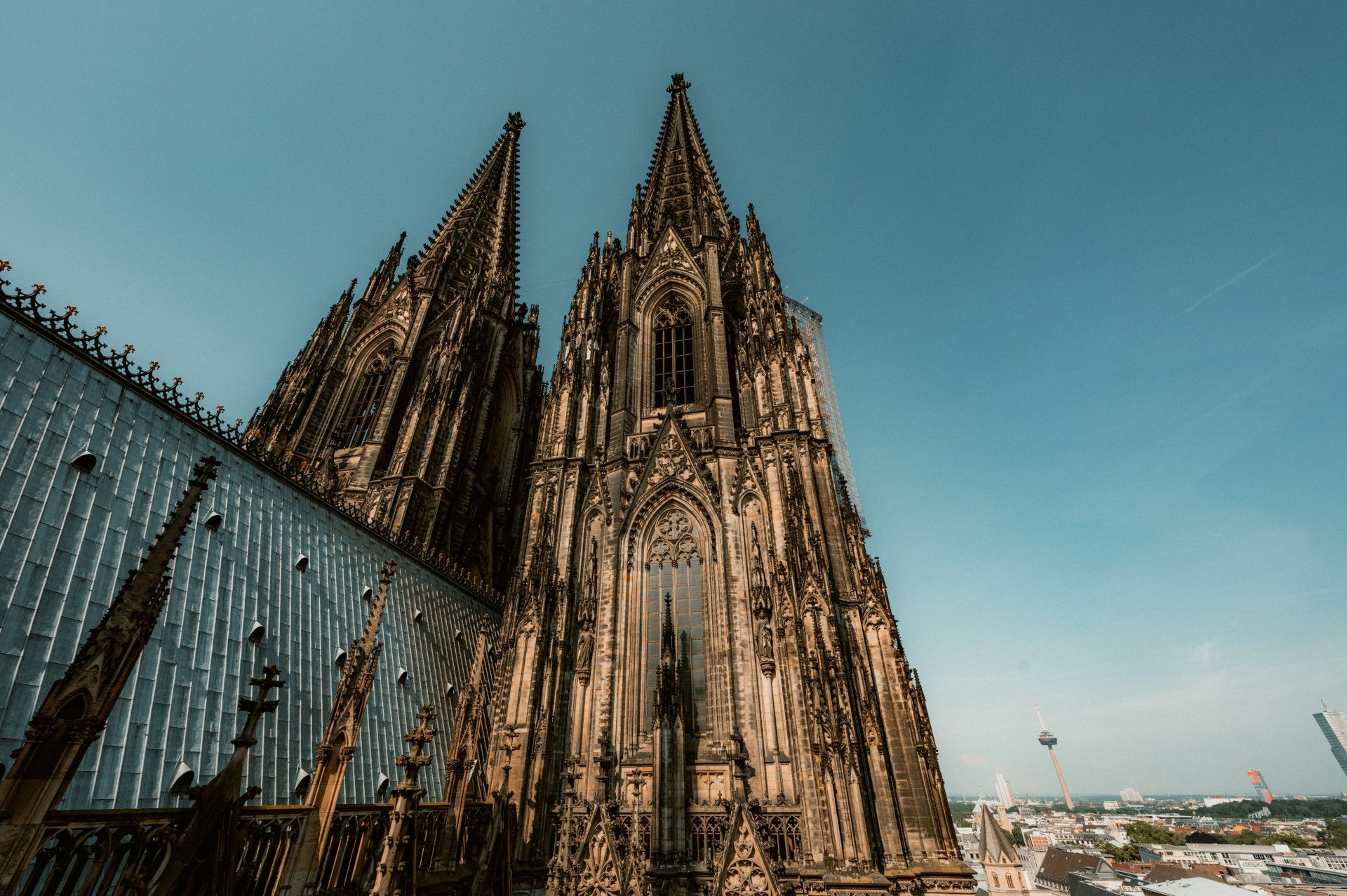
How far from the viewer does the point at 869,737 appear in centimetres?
1372

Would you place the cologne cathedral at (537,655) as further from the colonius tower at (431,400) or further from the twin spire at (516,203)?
the twin spire at (516,203)

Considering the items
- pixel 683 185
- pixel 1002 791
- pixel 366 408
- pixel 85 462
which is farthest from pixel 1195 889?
pixel 1002 791

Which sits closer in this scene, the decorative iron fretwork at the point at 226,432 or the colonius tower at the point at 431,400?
the decorative iron fretwork at the point at 226,432

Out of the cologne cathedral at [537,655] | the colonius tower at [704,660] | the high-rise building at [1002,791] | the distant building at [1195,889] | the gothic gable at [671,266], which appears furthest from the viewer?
the high-rise building at [1002,791]

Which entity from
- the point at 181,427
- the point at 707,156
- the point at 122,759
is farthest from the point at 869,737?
the point at 707,156

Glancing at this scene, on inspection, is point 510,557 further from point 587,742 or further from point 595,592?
point 587,742

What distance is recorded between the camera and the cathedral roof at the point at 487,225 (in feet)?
117

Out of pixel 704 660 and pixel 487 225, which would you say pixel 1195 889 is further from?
pixel 487 225

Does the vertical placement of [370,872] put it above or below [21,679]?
below

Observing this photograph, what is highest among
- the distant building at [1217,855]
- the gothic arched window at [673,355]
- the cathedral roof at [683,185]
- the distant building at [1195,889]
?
the cathedral roof at [683,185]

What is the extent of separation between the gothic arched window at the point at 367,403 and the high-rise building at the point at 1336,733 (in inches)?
9318

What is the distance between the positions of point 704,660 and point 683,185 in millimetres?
25035

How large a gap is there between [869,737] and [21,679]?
14511 mm

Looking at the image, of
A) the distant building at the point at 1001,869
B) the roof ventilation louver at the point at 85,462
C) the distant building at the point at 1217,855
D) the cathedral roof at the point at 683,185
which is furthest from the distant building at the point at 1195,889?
the roof ventilation louver at the point at 85,462
